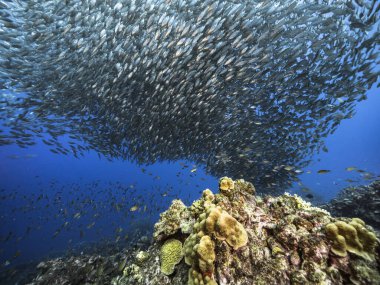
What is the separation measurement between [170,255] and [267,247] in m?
1.67

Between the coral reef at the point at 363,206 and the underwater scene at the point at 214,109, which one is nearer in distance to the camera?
the underwater scene at the point at 214,109

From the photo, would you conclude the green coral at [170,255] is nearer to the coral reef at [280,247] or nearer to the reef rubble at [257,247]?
the reef rubble at [257,247]

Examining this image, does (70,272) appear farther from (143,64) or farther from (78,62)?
(78,62)

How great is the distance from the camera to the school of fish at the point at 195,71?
8664 mm

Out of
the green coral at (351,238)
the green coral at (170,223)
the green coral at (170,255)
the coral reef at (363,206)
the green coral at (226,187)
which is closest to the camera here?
the green coral at (351,238)

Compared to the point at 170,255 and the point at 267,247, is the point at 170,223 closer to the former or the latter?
the point at 170,255

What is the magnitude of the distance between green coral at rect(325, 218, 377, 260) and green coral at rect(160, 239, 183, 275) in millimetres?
2289

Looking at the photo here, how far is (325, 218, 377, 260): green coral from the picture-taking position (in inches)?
99.9

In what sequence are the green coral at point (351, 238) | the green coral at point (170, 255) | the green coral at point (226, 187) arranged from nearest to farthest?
the green coral at point (351, 238) < the green coral at point (170, 255) < the green coral at point (226, 187)

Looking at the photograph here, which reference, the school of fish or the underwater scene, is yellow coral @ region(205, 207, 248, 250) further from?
the school of fish

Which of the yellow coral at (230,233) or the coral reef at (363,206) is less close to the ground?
the coral reef at (363,206)

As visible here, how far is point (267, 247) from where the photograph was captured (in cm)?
318

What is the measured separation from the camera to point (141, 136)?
14.5m

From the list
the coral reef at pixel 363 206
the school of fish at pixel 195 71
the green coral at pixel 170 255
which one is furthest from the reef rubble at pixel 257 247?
the coral reef at pixel 363 206
